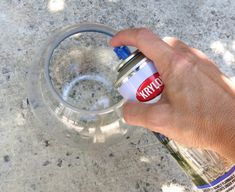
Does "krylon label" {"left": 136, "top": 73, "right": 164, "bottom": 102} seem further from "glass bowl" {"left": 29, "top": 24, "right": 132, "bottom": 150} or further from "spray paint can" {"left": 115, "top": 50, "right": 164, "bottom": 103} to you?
"glass bowl" {"left": 29, "top": 24, "right": 132, "bottom": 150}

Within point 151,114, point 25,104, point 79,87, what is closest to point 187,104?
point 151,114

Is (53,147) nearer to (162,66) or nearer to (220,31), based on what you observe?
(162,66)

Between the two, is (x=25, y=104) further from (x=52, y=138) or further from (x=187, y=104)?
(x=187, y=104)

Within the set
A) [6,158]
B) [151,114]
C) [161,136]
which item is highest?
[151,114]

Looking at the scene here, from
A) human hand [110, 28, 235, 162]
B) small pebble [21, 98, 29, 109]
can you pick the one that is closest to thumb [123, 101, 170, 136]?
human hand [110, 28, 235, 162]

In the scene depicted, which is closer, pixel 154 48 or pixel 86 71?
pixel 154 48

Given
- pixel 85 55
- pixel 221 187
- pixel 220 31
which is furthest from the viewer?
pixel 220 31

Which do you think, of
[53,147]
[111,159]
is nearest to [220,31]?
[111,159]

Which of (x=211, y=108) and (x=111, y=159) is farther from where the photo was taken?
(x=111, y=159)
